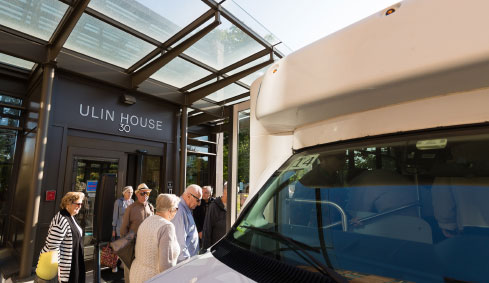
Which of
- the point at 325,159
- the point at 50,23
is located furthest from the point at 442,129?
the point at 50,23

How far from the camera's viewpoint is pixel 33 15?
4.91m

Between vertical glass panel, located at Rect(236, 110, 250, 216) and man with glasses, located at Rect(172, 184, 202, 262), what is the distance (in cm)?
73

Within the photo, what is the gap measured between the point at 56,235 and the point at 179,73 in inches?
200

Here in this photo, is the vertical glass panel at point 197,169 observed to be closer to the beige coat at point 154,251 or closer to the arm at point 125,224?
the arm at point 125,224

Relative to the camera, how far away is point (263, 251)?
133 centimetres

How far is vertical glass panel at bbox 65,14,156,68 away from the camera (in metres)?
5.35

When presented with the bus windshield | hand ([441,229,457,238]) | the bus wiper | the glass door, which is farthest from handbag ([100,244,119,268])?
hand ([441,229,457,238])

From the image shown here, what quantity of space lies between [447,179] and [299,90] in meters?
0.72

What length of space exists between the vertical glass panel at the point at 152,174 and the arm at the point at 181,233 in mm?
5074

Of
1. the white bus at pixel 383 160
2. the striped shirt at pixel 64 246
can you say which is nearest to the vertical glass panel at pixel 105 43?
the striped shirt at pixel 64 246

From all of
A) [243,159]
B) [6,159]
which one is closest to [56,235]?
[243,159]

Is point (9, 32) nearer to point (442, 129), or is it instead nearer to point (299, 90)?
point (299, 90)

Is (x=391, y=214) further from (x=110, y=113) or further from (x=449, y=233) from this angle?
(x=110, y=113)

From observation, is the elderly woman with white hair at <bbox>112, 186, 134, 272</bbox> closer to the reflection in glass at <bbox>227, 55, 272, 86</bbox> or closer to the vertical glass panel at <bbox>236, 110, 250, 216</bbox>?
the vertical glass panel at <bbox>236, 110, 250, 216</bbox>
